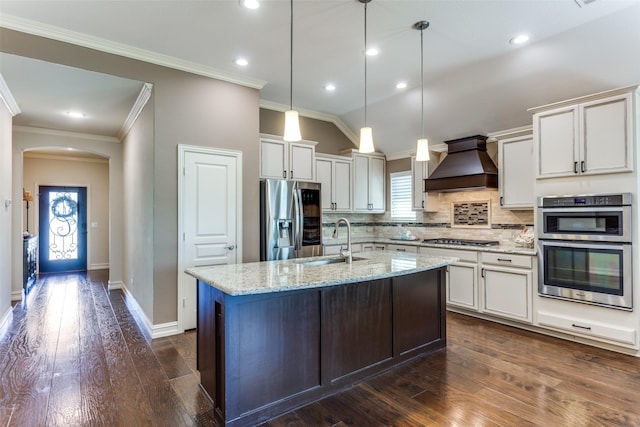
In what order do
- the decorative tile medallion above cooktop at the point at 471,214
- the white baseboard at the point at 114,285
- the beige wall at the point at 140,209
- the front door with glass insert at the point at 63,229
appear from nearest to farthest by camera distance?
the beige wall at the point at 140,209 < the decorative tile medallion above cooktop at the point at 471,214 < the white baseboard at the point at 114,285 < the front door with glass insert at the point at 63,229

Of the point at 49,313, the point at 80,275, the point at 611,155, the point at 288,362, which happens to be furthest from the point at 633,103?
the point at 80,275

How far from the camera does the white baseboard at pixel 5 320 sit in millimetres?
3859

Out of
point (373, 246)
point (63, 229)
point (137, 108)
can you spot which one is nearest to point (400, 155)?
point (373, 246)

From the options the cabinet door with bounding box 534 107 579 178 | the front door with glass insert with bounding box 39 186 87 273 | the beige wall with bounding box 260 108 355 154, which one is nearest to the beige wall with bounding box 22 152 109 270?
the front door with glass insert with bounding box 39 186 87 273

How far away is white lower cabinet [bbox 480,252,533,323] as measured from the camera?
12.6 ft

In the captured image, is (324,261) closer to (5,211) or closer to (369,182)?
(369,182)

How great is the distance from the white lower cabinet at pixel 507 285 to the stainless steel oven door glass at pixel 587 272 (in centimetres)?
17

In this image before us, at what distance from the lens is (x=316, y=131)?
5.70 metres

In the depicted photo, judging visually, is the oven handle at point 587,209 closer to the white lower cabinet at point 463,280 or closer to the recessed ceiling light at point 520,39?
the white lower cabinet at point 463,280

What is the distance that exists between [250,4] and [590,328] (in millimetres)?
4370

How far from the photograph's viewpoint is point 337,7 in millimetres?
2820

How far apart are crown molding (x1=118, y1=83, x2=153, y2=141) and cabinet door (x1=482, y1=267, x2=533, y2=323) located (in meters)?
4.48

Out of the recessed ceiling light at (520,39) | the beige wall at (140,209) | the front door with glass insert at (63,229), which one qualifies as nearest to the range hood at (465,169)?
the recessed ceiling light at (520,39)

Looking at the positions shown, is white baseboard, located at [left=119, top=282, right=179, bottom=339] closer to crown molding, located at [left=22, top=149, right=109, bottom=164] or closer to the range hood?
the range hood
